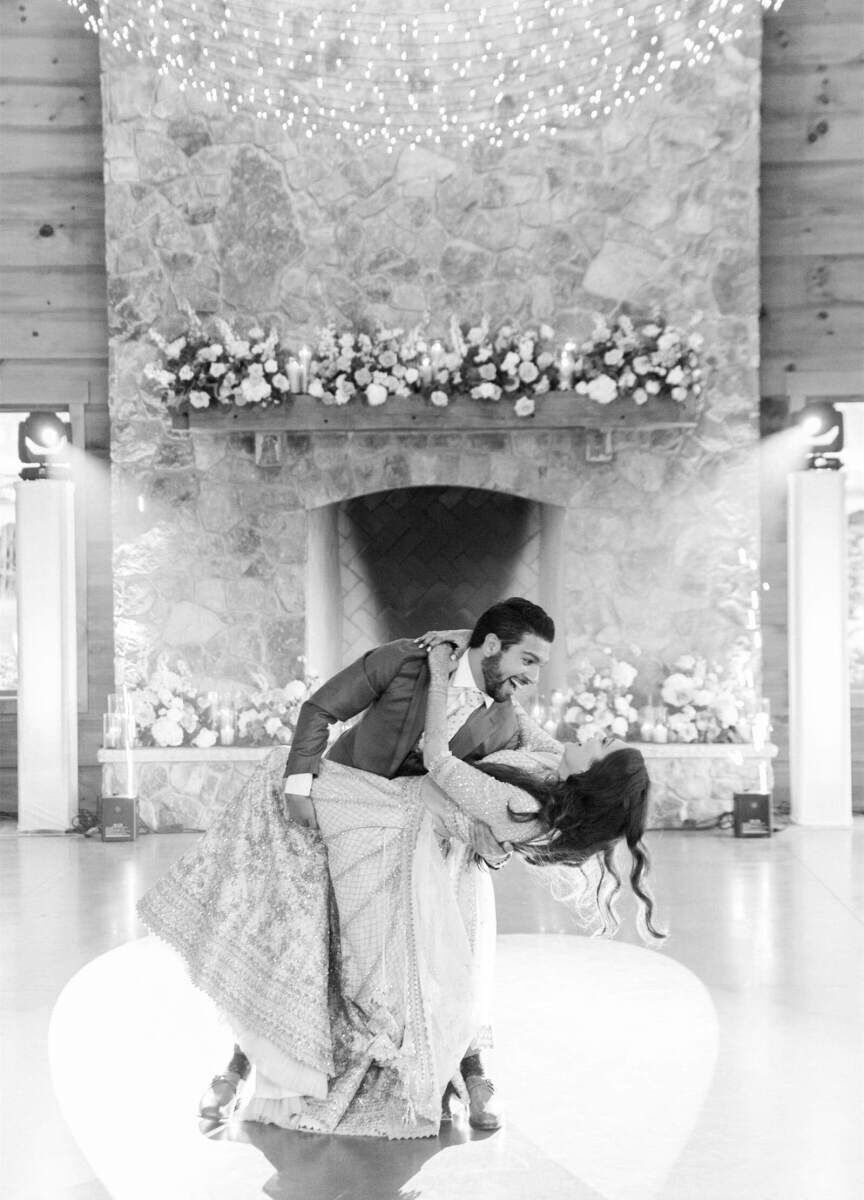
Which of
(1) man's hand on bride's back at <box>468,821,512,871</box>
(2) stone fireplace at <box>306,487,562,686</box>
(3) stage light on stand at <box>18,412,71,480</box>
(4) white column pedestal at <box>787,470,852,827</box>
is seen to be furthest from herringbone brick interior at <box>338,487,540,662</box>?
(1) man's hand on bride's back at <box>468,821,512,871</box>

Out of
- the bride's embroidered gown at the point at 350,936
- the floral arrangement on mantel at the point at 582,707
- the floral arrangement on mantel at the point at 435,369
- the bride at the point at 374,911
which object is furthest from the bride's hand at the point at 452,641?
the floral arrangement on mantel at the point at 582,707

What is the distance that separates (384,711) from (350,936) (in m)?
0.51

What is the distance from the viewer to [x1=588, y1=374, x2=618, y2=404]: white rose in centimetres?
608

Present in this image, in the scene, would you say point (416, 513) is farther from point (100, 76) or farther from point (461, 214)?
point (100, 76)

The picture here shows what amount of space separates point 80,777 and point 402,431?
2.44 m

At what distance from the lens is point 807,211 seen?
21.9 feet

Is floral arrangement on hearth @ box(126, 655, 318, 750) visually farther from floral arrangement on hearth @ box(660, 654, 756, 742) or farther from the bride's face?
the bride's face

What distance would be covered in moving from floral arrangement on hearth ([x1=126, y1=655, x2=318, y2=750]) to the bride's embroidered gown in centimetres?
332

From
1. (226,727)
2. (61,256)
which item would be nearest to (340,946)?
(226,727)

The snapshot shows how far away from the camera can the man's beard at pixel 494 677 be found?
297 centimetres

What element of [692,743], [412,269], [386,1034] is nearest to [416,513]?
[412,269]

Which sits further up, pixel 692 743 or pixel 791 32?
pixel 791 32

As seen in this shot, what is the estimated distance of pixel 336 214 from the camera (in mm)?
6402

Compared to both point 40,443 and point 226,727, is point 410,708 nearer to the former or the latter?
point 226,727
